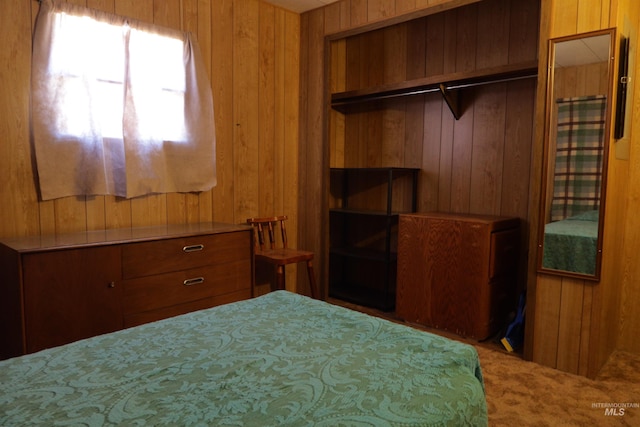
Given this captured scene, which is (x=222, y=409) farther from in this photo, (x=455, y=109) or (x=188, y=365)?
(x=455, y=109)

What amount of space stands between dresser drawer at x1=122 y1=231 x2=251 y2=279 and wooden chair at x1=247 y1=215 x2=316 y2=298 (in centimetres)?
29

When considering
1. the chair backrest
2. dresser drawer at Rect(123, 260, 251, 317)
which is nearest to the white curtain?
the chair backrest

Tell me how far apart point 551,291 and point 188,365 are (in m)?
2.14

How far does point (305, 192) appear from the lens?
12.3 feet

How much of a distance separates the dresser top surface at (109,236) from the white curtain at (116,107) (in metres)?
0.25

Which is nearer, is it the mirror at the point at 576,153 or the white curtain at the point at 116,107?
the mirror at the point at 576,153

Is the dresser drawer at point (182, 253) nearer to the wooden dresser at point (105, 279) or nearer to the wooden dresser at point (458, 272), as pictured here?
the wooden dresser at point (105, 279)

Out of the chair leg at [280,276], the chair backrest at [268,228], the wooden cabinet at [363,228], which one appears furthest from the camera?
the wooden cabinet at [363,228]

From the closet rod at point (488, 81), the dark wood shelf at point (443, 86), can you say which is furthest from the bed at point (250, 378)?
the closet rod at point (488, 81)

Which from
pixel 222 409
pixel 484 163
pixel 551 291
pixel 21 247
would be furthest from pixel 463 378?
pixel 484 163

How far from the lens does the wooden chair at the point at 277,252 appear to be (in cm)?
306

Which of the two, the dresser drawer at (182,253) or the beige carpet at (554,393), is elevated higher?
the dresser drawer at (182,253)

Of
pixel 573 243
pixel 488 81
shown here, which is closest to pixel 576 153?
pixel 573 243

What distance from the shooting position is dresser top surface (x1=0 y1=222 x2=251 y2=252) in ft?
6.77
